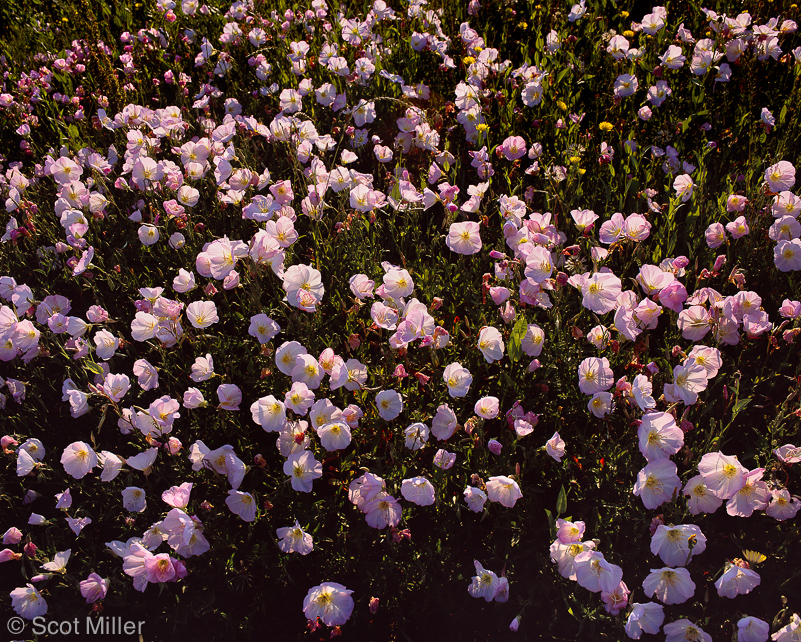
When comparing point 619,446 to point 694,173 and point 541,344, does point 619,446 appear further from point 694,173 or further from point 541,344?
point 694,173

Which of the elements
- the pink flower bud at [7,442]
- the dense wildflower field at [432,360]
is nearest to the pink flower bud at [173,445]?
the dense wildflower field at [432,360]

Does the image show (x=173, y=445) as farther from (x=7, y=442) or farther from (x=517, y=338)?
(x=517, y=338)

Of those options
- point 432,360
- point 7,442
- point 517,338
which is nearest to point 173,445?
point 7,442

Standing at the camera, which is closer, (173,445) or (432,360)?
(173,445)

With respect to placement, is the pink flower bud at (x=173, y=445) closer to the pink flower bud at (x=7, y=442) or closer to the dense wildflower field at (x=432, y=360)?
the dense wildflower field at (x=432, y=360)

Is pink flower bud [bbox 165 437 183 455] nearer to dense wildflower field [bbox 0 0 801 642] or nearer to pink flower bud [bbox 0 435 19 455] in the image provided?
dense wildflower field [bbox 0 0 801 642]

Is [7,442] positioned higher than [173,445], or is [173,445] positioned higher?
[7,442]

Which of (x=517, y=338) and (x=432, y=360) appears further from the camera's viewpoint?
(x=432, y=360)

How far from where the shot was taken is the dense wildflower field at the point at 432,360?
1.85 m

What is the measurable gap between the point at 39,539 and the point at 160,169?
6.08ft

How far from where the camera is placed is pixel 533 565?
77.3 inches

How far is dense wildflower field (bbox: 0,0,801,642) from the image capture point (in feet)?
6.06

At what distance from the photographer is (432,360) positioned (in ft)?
7.09

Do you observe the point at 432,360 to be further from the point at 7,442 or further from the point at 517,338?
the point at 7,442
